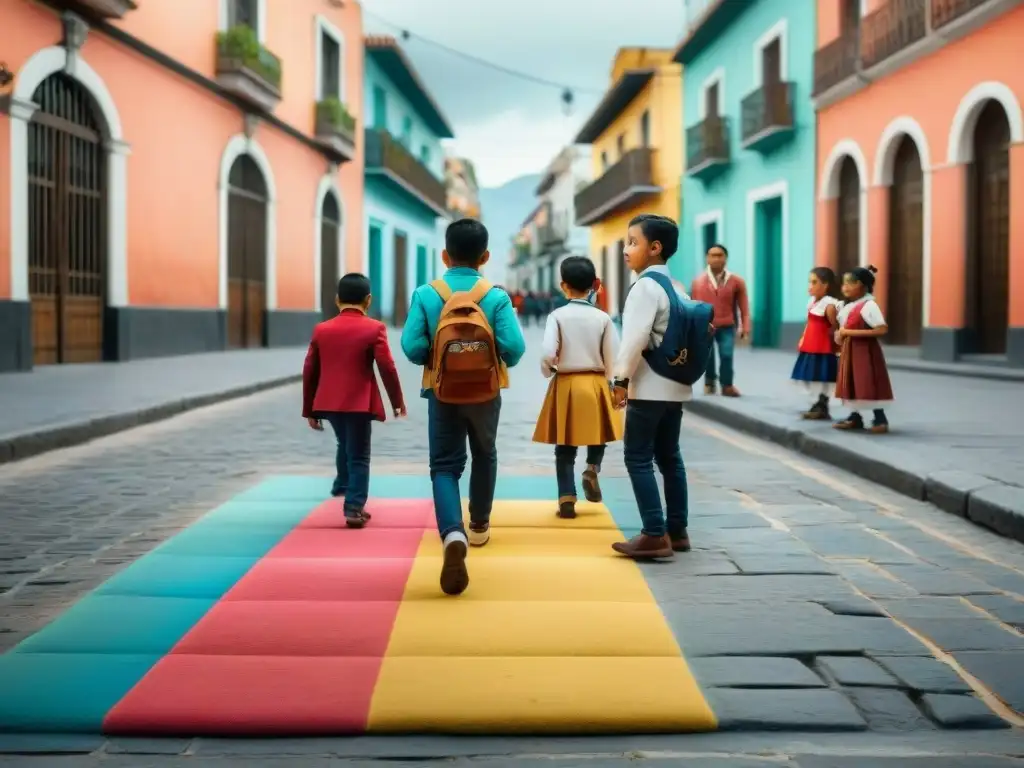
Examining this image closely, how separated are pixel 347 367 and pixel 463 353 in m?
1.36

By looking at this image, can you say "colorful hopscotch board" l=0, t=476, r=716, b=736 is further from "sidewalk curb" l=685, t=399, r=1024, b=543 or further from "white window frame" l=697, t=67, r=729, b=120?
"white window frame" l=697, t=67, r=729, b=120

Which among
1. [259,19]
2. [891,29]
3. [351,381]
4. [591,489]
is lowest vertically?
[591,489]

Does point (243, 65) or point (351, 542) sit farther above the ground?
point (243, 65)

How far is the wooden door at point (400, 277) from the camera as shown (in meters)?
41.0

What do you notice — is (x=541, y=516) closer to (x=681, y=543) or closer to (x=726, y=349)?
(x=681, y=543)

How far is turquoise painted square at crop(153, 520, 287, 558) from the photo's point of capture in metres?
4.96

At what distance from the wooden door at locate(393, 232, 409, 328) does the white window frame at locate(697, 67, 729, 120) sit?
13772 millimetres

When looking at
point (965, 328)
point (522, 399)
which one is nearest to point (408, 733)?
point (522, 399)

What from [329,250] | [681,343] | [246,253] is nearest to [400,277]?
[329,250]

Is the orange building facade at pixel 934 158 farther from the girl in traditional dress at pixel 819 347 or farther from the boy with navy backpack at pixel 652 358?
the boy with navy backpack at pixel 652 358

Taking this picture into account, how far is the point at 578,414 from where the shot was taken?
5730mm

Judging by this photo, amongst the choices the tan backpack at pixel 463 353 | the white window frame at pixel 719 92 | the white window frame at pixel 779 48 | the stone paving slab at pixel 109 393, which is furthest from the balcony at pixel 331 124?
the tan backpack at pixel 463 353

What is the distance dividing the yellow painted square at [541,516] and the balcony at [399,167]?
28.2m

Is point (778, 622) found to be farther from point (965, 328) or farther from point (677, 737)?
point (965, 328)
